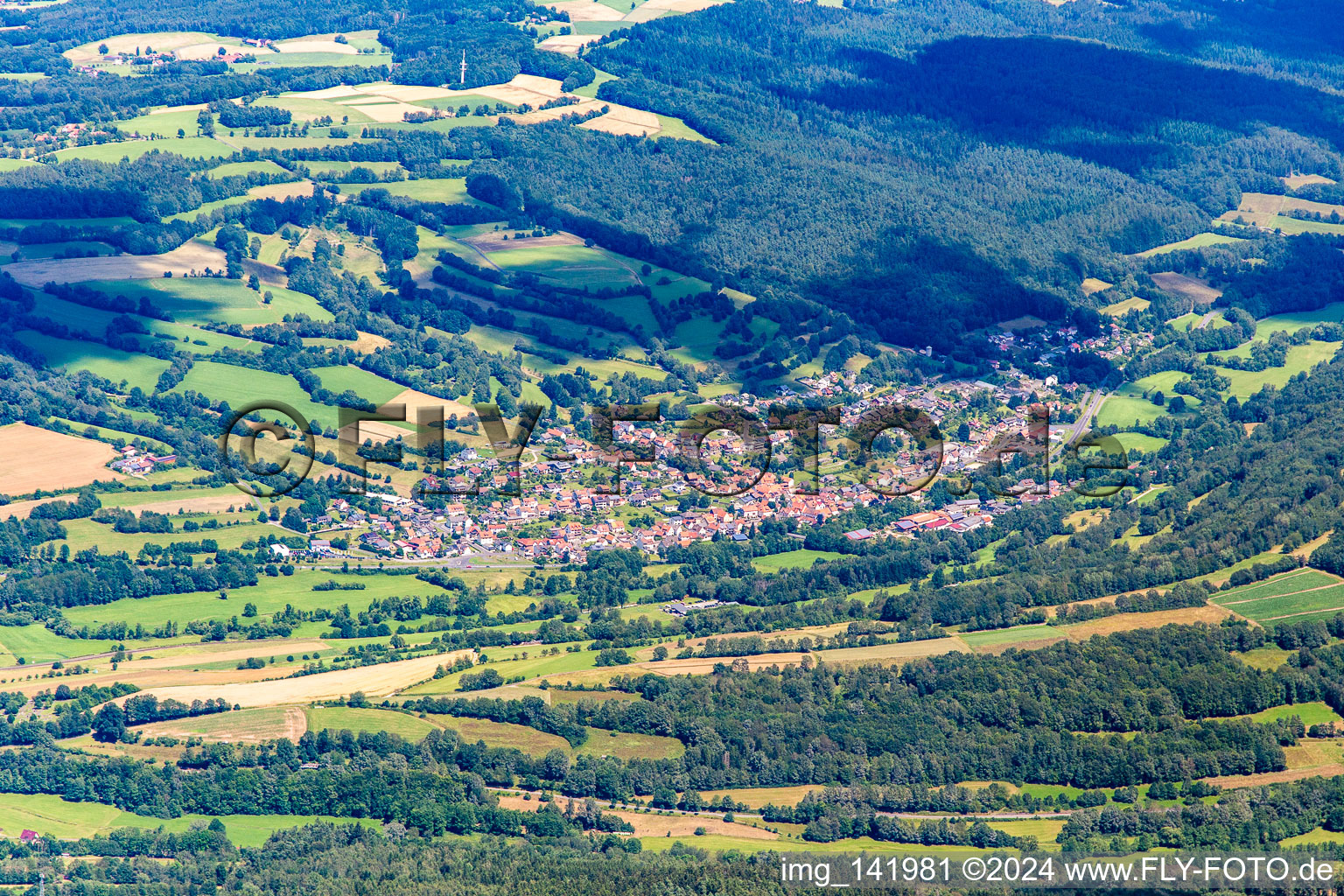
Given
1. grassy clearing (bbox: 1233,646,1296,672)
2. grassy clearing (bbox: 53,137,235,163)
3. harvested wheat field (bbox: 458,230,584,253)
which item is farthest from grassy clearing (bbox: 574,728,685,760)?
grassy clearing (bbox: 53,137,235,163)

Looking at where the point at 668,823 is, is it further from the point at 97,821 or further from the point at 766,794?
the point at 97,821

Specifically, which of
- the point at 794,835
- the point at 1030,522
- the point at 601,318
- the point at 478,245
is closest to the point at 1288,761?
the point at 794,835

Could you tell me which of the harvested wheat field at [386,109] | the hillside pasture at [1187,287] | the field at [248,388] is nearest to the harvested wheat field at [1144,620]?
the field at [248,388]

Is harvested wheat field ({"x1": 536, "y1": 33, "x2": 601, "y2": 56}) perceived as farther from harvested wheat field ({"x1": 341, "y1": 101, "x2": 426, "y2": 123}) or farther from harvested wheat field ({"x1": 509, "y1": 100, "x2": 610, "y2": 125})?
harvested wheat field ({"x1": 341, "y1": 101, "x2": 426, "y2": 123})

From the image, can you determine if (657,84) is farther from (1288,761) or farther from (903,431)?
(1288,761)

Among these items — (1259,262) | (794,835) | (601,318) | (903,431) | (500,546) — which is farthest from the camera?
(1259,262)

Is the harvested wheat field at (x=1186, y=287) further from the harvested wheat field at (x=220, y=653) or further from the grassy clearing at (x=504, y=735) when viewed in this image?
the harvested wheat field at (x=220, y=653)
